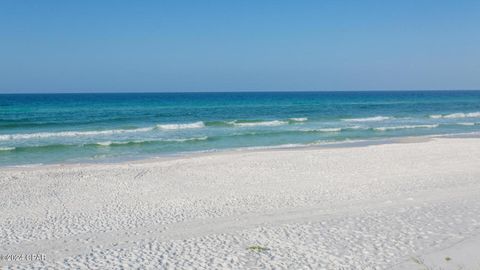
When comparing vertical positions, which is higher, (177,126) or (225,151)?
(177,126)

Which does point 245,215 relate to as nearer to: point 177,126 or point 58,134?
point 58,134

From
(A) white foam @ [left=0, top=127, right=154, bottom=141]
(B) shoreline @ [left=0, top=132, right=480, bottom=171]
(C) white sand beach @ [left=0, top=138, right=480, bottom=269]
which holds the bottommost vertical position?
(B) shoreline @ [left=0, top=132, right=480, bottom=171]

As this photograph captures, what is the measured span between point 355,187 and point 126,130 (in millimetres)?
21164

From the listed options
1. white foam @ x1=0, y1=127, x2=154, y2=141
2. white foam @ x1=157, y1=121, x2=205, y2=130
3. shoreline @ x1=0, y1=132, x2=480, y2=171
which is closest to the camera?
shoreline @ x1=0, y1=132, x2=480, y2=171

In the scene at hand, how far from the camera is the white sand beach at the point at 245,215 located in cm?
789

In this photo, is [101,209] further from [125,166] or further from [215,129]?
[215,129]

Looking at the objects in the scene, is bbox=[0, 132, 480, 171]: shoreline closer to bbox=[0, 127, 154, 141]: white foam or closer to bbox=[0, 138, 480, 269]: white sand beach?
bbox=[0, 138, 480, 269]: white sand beach

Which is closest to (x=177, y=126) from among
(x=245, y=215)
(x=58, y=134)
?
(x=58, y=134)

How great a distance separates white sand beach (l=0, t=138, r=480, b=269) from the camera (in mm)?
7887

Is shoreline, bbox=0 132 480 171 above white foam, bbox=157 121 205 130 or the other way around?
the other way around

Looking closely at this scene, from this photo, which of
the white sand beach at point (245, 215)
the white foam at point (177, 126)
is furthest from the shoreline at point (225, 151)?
the white foam at point (177, 126)

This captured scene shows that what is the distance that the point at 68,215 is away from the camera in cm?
1073

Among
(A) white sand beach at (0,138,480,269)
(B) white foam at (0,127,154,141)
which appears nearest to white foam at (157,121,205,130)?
(B) white foam at (0,127,154,141)

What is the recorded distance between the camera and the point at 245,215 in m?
10.6
